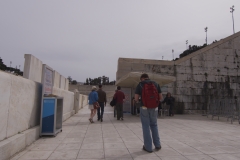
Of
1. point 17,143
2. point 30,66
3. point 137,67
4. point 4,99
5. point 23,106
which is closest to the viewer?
point 4,99

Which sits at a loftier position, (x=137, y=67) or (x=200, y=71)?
(x=137, y=67)

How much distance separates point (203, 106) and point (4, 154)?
15.5 metres

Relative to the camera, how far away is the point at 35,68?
20.5 ft

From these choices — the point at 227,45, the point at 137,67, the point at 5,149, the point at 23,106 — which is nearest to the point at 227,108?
the point at 137,67

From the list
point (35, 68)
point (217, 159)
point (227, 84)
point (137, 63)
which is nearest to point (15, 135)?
point (35, 68)

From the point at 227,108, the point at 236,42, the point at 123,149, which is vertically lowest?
the point at 123,149

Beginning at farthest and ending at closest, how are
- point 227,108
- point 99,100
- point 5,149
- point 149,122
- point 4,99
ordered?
point 227,108, point 99,100, point 149,122, point 4,99, point 5,149

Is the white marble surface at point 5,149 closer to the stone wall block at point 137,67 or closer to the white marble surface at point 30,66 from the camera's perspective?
the white marble surface at point 30,66

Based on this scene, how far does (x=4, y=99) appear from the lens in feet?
12.6

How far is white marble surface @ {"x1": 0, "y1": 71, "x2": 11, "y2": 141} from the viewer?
374 centimetres

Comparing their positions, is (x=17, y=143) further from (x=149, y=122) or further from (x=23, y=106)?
(x=149, y=122)

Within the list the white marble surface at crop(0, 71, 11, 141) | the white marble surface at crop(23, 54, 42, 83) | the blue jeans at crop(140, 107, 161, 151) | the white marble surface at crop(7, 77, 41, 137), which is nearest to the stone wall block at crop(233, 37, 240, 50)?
the blue jeans at crop(140, 107, 161, 151)

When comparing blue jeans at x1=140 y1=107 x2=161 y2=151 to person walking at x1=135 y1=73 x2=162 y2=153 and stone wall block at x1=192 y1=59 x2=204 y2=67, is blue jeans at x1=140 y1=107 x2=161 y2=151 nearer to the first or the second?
person walking at x1=135 y1=73 x2=162 y2=153

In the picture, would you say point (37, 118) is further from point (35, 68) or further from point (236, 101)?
point (236, 101)
